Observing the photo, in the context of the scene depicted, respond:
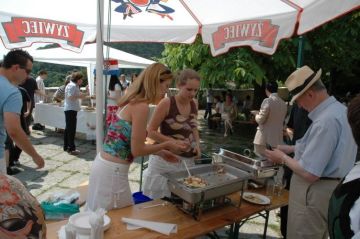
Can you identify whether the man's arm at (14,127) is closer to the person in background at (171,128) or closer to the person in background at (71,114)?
the person in background at (171,128)

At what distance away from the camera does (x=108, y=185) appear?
208cm

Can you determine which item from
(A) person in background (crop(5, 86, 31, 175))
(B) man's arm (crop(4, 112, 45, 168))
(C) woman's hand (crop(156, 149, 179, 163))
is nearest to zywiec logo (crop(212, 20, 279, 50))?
(C) woman's hand (crop(156, 149, 179, 163))

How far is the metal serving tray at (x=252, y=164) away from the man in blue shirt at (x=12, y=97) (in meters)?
1.60

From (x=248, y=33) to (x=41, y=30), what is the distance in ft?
6.59

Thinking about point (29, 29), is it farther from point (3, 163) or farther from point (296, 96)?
point (296, 96)


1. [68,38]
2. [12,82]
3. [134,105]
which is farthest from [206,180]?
[68,38]

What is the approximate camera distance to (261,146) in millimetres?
4707

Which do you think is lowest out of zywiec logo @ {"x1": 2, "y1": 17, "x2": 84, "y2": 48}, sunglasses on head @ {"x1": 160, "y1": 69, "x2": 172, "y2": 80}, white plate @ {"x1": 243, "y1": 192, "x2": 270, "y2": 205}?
white plate @ {"x1": 243, "y1": 192, "x2": 270, "y2": 205}

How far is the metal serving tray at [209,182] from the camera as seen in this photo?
1.88m

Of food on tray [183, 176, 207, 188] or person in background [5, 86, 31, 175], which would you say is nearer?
food on tray [183, 176, 207, 188]

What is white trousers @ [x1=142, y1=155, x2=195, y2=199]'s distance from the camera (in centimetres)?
263

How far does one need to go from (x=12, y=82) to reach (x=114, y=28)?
141cm

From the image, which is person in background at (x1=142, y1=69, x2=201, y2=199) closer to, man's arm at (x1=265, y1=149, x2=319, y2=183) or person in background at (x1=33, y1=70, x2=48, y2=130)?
man's arm at (x1=265, y1=149, x2=319, y2=183)

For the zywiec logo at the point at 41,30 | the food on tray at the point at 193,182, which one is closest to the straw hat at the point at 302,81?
the food on tray at the point at 193,182
